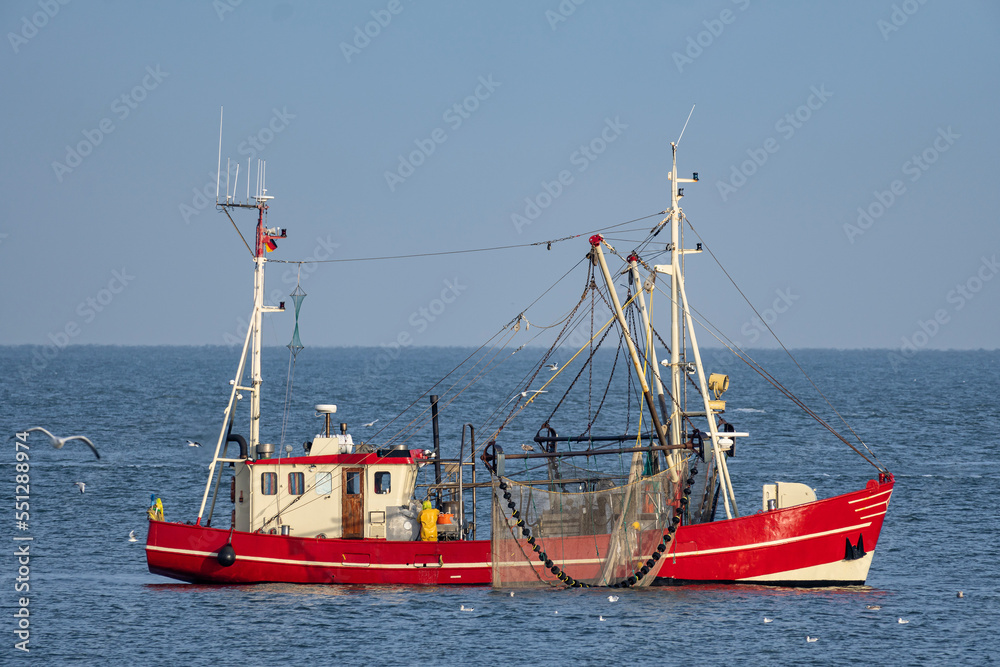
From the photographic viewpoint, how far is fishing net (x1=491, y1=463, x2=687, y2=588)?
28.6 m

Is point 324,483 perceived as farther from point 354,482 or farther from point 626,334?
point 626,334

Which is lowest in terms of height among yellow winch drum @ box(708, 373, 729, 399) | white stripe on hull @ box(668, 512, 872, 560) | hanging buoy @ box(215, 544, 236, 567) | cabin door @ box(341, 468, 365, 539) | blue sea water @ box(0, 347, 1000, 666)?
blue sea water @ box(0, 347, 1000, 666)

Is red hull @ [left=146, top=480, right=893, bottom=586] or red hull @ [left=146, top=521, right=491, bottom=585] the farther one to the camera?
red hull @ [left=146, top=521, right=491, bottom=585]

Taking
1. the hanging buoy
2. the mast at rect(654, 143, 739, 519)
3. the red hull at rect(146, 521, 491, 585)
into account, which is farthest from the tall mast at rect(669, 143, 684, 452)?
the hanging buoy

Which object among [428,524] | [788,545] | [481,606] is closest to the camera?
[481,606]

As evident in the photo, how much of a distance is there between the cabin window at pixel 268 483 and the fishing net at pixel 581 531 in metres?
5.81

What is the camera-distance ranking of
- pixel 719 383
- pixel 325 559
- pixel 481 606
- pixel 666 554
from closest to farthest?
pixel 481 606 → pixel 666 554 → pixel 325 559 → pixel 719 383

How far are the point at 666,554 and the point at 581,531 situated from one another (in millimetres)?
2156

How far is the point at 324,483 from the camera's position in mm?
30406

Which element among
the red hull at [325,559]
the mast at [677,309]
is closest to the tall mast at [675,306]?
the mast at [677,309]

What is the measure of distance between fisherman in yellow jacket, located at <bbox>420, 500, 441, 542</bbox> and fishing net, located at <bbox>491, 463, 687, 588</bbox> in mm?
1658

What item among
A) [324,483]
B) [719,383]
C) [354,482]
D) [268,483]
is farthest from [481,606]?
[719,383]

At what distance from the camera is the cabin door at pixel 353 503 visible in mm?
30312

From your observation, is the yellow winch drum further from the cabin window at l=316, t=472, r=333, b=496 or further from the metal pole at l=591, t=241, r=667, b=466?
the cabin window at l=316, t=472, r=333, b=496
